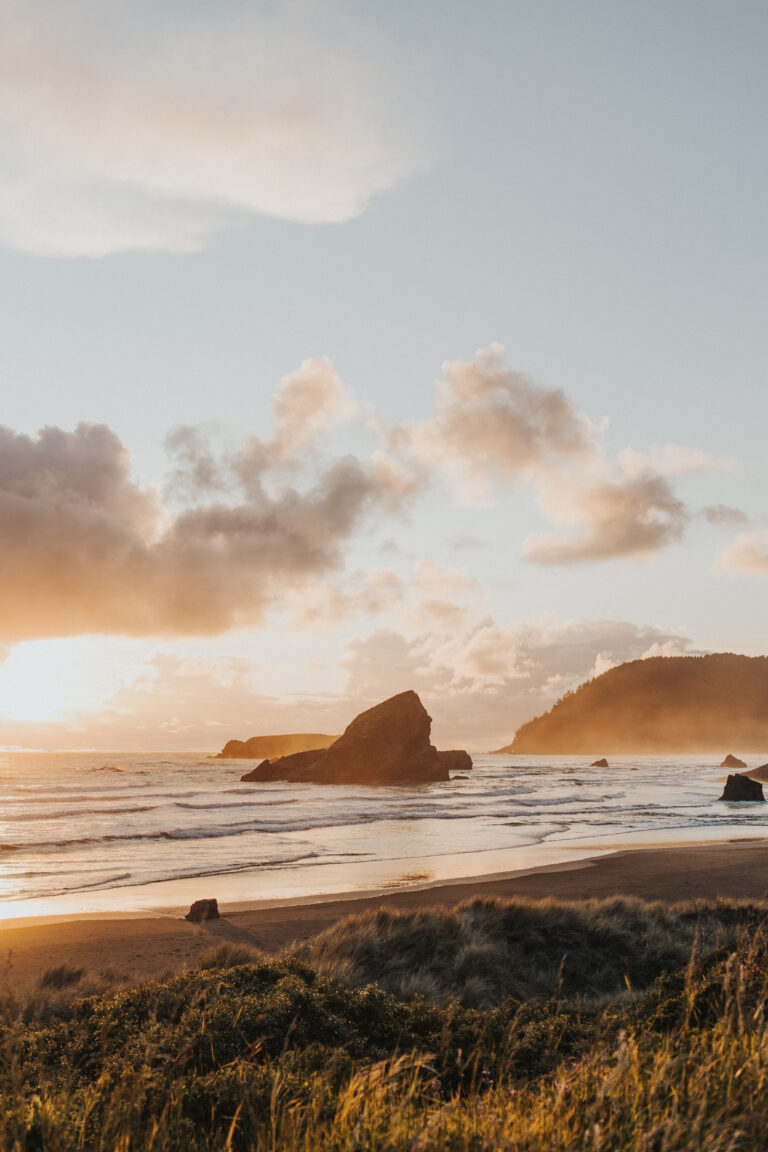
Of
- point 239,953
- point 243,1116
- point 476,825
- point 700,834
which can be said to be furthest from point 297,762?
point 243,1116

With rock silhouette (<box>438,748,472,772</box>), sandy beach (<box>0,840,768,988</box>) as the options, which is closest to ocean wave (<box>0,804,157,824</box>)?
sandy beach (<box>0,840,768,988</box>)

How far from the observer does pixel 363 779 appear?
78812mm

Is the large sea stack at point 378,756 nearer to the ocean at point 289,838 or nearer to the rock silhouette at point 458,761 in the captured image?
the rock silhouette at point 458,761

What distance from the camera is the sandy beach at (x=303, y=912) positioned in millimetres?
11328

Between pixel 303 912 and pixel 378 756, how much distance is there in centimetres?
6767

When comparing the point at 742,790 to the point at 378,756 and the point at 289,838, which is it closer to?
the point at 289,838

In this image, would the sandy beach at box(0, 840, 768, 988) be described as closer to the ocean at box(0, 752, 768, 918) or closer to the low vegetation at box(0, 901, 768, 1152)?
the ocean at box(0, 752, 768, 918)

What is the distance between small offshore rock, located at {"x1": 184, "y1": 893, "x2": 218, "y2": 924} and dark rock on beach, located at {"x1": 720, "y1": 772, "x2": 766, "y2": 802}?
4215cm

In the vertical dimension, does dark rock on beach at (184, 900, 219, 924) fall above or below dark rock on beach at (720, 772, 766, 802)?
above

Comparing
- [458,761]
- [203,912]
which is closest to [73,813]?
[203,912]

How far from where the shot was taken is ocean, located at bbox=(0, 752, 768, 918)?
18297mm

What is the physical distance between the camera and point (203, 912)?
1389 centimetres

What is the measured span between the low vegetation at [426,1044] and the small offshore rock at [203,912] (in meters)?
4.32

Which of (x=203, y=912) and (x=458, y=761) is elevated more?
(x=203, y=912)
